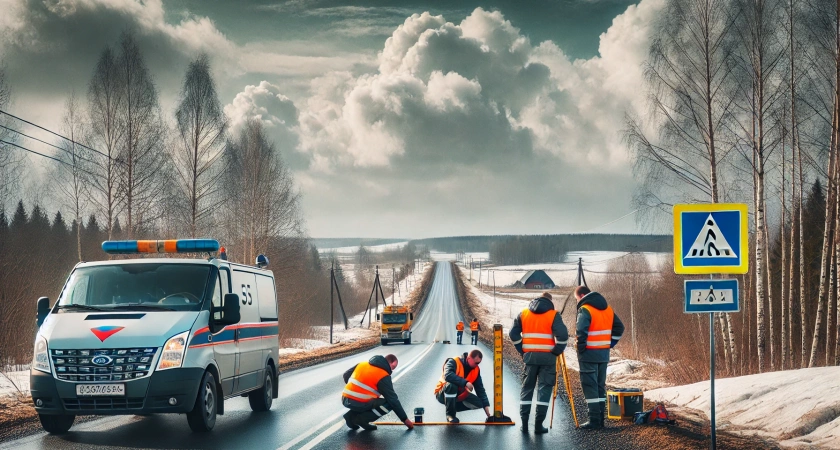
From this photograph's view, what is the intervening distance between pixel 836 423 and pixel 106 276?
374 inches

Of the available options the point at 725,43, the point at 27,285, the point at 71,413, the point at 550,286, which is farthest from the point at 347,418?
the point at 550,286

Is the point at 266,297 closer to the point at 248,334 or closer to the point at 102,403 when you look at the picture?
the point at 248,334

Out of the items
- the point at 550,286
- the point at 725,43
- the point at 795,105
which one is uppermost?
the point at 725,43

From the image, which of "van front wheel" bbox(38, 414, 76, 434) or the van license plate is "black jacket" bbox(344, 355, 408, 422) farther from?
"van front wheel" bbox(38, 414, 76, 434)

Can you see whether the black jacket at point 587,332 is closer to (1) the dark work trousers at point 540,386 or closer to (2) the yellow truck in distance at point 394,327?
(1) the dark work trousers at point 540,386

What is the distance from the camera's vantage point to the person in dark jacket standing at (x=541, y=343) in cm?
1052

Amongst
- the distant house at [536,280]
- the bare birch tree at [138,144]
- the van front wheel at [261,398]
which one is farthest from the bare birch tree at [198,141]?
the distant house at [536,280]

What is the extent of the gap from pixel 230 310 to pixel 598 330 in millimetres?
4892

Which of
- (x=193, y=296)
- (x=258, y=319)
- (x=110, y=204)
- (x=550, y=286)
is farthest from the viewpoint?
(x=550, y=286)

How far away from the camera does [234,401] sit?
15.0 m

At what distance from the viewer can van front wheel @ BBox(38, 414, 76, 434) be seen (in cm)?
1002

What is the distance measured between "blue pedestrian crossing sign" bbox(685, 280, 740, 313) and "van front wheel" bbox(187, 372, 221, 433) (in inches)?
234

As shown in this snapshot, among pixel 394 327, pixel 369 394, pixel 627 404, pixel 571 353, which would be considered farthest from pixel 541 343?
pixel 394 327

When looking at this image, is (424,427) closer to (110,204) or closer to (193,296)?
(193,296)
